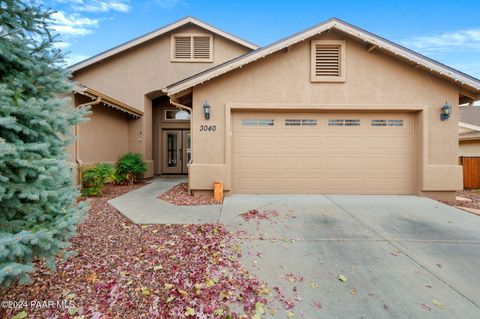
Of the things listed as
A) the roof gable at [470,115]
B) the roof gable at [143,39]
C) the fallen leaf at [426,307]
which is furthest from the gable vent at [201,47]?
the roof gable at [470,115]

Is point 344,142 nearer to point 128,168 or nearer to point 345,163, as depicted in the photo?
point 345,163

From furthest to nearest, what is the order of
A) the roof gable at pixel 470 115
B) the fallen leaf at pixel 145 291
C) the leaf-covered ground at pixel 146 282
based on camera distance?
the roof gable at pixel 470 115 → the fallen leaf at pixel 145 291 → the leaf-covered ground at pixel 146 282

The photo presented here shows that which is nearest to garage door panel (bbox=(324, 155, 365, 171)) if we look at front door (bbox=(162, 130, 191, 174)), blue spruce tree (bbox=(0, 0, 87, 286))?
blue spruce tree (bbox=(0, 0, 87, 286))

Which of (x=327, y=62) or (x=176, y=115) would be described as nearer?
(x=327, y=62)

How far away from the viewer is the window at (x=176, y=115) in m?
12.9

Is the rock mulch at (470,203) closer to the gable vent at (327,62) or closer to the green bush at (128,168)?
the gable vent at (327,62)

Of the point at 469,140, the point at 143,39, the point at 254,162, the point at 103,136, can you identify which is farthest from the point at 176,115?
the point at 469,140

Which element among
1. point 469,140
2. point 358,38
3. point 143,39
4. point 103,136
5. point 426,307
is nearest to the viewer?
point 426,307

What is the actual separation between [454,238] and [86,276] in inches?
231

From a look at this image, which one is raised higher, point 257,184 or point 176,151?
point 176,151

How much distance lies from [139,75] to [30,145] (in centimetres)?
1036

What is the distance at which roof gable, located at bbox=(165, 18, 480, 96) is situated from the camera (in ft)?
21.6

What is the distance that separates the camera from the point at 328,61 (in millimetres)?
7188

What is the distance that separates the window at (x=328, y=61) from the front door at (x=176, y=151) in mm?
7825
